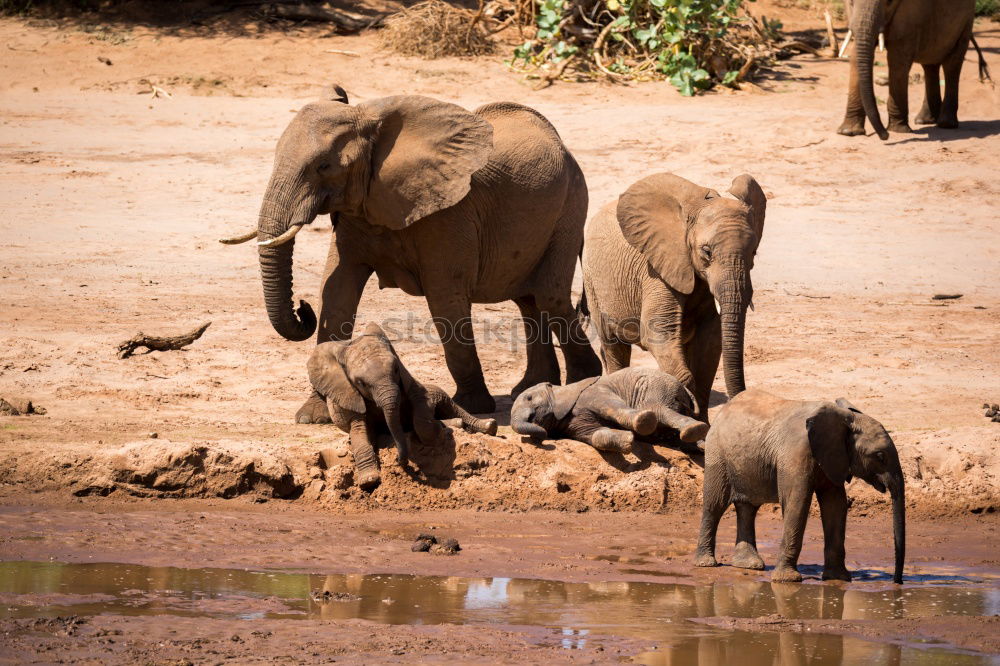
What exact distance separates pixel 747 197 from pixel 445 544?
2.88 meters

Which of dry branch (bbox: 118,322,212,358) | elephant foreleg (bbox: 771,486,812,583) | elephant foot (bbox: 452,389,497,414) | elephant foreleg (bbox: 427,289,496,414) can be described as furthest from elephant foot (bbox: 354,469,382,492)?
dry branch (bbox: 118,322,212,358)

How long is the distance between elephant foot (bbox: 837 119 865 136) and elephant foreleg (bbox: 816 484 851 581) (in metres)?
11.0

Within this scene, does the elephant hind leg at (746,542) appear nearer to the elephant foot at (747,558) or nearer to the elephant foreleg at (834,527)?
the elephant foot at (747,558)

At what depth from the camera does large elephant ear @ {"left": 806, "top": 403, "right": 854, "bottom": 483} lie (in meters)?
7.08

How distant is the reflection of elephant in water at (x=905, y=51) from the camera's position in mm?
17062

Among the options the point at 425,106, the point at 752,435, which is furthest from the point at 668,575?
the point at 425,106

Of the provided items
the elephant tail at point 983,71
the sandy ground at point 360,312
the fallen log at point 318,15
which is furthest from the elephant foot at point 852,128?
the fallen log at point 318,15

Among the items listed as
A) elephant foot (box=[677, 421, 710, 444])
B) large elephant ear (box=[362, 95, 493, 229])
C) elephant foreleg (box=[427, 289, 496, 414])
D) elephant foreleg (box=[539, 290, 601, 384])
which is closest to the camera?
elephant foot (box=[677, 421, 710, 444])

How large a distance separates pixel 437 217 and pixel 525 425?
5.89ft

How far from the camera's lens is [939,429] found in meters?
9.68

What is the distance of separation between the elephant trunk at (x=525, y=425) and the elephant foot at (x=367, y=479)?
2.79 ft

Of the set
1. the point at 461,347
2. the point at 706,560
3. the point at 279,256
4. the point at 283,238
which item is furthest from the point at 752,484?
the point at 279,256

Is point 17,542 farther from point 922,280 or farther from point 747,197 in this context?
point 922,280

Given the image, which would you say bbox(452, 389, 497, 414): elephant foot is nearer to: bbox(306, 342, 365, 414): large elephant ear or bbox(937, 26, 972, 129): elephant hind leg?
bbox(306, 342, 365, 414): large elephant ear
